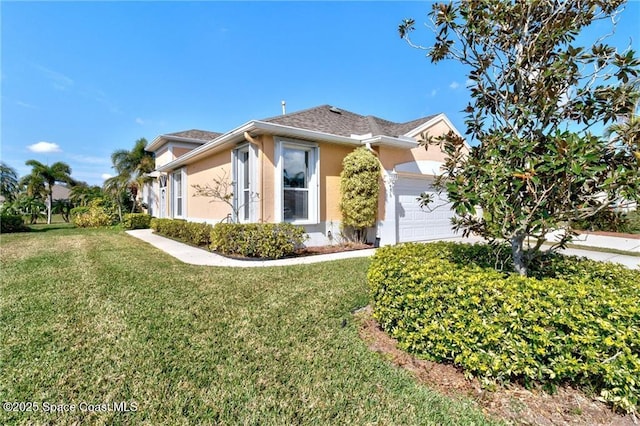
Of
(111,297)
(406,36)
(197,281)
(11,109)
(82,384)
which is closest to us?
(82,384)

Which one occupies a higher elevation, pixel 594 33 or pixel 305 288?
pixel 594 33

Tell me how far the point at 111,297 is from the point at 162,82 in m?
10.8

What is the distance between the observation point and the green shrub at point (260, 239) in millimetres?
8500

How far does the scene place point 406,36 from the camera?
3.99m

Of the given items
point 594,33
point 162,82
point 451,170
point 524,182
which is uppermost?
point 162,82

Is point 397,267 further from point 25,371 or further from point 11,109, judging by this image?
point 11,109

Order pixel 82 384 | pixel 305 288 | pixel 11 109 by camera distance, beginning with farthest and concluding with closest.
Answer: pixel 11 109, pixel 305 288, pixel 82 384

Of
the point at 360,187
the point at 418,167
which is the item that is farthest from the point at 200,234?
the point at 418,167

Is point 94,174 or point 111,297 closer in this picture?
point 111,297

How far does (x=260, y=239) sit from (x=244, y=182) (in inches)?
105

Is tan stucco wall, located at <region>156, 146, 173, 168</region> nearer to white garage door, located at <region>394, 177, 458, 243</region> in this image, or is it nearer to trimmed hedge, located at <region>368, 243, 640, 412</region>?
white garage door, located at <region>394, 177, 458, 243</region>

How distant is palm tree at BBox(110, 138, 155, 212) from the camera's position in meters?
22.3

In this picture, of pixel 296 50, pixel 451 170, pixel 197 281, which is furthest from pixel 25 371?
pixel 296 50

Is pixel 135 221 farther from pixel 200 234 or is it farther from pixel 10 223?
pixel 200 234
